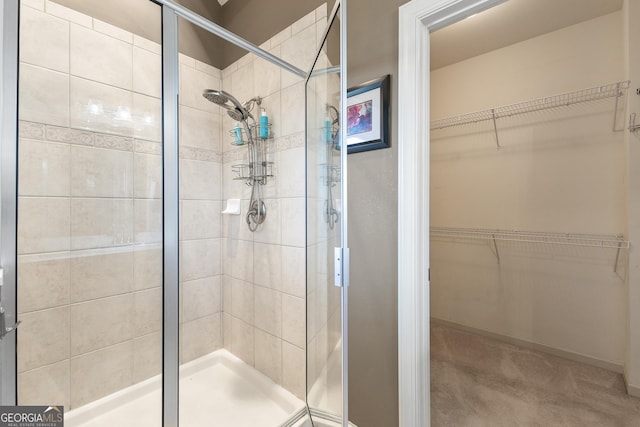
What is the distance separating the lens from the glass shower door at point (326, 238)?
887 mm

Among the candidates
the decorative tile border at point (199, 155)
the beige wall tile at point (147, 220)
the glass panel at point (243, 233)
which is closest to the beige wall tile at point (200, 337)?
the glass panel at point (243, 233)

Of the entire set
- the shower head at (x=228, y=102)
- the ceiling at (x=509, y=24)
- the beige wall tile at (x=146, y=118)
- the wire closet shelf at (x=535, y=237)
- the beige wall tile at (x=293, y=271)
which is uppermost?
the ceiling at (x=509, y=24)

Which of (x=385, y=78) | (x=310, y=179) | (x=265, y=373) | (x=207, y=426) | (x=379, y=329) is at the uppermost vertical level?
(x=385, y=78)

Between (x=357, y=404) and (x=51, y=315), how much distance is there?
5.11 feet

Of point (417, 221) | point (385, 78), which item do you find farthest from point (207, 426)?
point (385, 78)

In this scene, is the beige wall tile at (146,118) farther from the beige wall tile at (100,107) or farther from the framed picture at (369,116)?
the framed picture at (369,116)

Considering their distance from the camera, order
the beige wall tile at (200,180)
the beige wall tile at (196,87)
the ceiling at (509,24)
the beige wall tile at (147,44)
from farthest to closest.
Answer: the ceiling at (509,24), the beige wall tile at (200,180), the beige wall tile at (196,87), the beige wall tile at (147,44)

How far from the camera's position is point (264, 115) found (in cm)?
163

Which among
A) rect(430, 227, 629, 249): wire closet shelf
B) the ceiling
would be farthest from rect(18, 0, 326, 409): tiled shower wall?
rect(430, 227, 629, 249): wire closet shelf

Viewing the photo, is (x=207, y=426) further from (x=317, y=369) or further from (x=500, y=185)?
(x=500, y=185)

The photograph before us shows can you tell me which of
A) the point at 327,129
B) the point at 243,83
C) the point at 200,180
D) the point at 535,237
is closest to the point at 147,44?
the point at 243,83

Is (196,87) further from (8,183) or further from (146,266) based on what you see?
(146,266)

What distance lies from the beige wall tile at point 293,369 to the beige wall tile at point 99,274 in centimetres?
97

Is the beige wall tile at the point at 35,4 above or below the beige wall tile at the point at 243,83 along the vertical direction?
above
